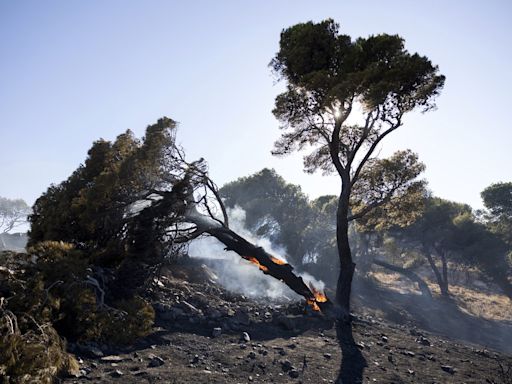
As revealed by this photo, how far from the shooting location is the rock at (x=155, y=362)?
5.62 metres

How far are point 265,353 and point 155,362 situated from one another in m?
2.31

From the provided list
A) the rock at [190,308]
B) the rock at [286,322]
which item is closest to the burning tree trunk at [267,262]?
the rock at [286,322]

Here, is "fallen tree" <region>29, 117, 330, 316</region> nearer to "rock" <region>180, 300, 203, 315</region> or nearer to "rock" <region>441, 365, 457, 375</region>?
"rock" <region>180, 300, 203, 315</region>

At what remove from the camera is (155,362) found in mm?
5684

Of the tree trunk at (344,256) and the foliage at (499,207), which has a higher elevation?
the foliage at (499,207)

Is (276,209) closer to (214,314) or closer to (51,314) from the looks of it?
(214,314)

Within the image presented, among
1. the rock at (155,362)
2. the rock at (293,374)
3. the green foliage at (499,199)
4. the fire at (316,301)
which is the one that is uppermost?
the green foliage at (499,199)

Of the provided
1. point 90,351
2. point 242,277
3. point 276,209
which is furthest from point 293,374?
point 276,209

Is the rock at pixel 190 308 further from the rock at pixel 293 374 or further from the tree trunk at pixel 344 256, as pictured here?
the tree trunk at pixel 344 256

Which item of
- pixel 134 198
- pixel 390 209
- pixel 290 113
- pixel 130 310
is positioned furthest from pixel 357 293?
pixel 130 310

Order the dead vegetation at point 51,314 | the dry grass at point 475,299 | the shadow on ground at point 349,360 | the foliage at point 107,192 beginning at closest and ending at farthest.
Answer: the dead vegetation at point 51,314 → the shadow on ground at point 349,360 → the foliage at point 107,192 → the dry grass at point 475,299

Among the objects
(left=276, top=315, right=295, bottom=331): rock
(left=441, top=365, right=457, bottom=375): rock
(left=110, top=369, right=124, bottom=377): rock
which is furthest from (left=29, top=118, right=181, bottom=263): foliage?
(left=441, top=365, right=457, bottom=375): rock

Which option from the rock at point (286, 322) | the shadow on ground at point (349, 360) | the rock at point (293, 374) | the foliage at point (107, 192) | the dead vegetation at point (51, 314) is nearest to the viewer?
the dead vegetation at point (51, 314)

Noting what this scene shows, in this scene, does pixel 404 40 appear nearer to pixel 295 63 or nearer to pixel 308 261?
pixel 295 63
